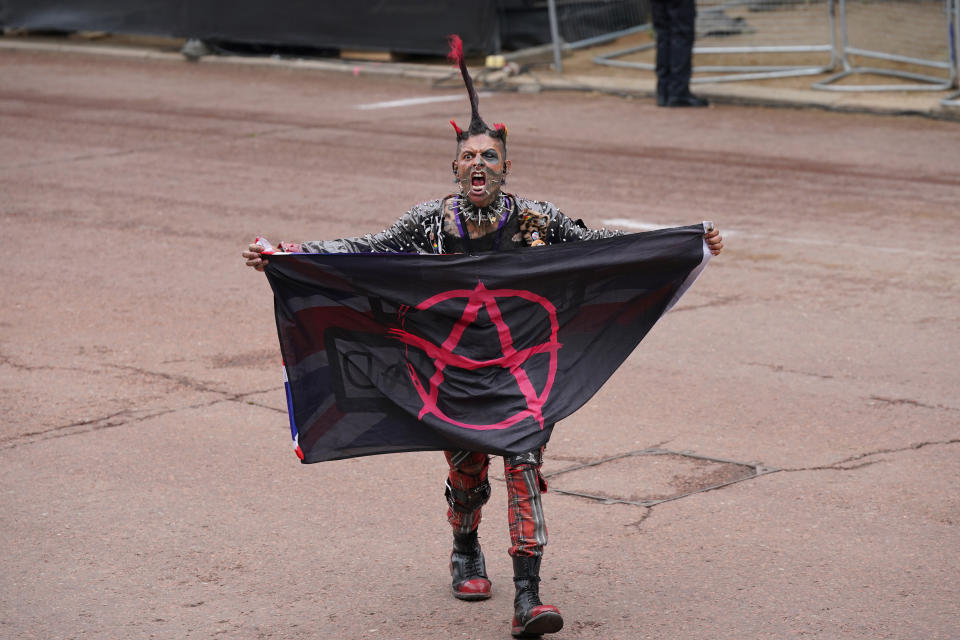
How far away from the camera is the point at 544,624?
468 cm

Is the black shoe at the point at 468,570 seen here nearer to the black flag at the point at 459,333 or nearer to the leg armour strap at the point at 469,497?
the leg armour strap at the point at 469,497

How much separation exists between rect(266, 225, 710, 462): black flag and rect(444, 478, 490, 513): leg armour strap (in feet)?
0.76

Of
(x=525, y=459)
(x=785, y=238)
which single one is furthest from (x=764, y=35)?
(x=525, y=459)

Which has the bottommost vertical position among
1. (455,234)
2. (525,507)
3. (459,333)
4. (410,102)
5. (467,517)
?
(467,517)

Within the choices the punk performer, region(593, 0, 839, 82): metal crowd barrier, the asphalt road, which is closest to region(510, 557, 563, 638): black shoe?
the asphalt road

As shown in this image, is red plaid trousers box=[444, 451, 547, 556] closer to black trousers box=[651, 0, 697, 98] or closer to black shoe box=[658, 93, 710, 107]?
black trousers box=[651, 0, 697, 98]

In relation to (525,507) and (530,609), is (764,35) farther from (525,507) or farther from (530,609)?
(530,609)

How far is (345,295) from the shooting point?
521 cm

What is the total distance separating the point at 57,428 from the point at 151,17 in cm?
1740

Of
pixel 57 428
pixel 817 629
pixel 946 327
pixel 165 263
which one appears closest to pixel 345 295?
pixel 817 629

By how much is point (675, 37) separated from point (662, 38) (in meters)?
0.18

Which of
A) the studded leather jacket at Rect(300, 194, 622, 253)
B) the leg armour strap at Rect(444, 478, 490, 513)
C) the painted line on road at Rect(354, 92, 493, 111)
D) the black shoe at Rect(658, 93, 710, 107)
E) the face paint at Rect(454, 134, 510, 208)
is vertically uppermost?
the face paint at Rect(454, 134, 510, 208)

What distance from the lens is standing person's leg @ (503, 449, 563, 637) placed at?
4.77 metres

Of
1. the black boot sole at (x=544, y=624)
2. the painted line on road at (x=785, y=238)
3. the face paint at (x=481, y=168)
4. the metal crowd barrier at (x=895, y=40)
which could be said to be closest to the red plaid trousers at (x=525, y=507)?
the black boot sole at (x=544, y=624)
